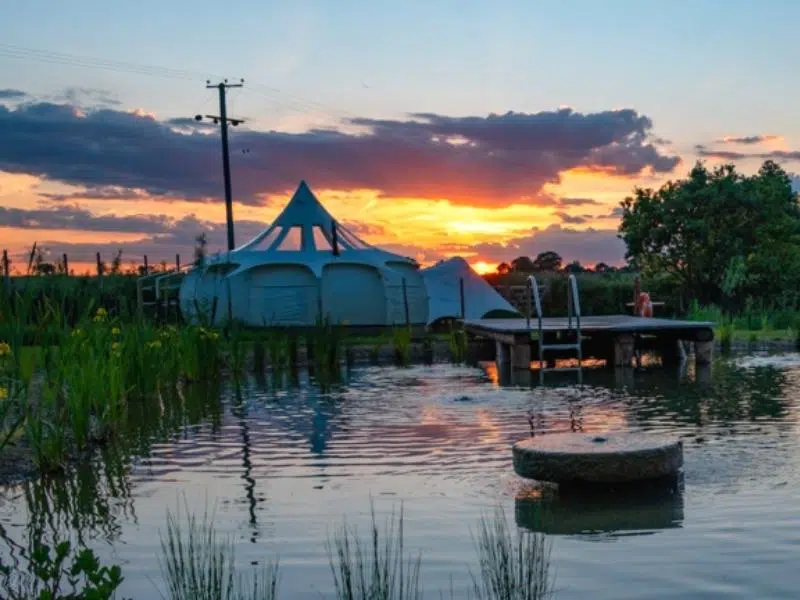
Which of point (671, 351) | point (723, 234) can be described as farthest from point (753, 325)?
point (671, 351)

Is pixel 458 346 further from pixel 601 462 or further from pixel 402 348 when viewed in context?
pixel 601 462

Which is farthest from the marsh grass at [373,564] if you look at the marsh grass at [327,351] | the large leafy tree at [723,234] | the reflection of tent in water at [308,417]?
the large leafy tree at [723,234]

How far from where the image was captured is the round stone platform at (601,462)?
8.09 m

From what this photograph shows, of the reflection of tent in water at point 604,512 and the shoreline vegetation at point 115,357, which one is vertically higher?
the shoreline vegetation at point 115,357

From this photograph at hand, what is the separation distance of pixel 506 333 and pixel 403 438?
9.97 metres

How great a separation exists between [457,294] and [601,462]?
85.7ft

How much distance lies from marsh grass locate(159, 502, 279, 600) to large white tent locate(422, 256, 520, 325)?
26.3 meters

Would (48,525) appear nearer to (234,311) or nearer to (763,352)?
(763,352)

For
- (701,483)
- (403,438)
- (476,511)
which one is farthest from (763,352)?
(476,511)

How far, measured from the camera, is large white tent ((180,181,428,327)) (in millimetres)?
32312

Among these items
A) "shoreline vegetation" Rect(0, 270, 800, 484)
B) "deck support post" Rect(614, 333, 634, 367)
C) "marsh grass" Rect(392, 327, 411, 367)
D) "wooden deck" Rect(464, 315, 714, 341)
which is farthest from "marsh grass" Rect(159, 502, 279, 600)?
"marsh grass" Rect(392, 327, 411, 367)

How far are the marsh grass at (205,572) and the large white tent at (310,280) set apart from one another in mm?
24598

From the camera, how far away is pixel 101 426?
11141mm

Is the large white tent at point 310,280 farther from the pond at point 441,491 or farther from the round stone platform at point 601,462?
the round stone platform at point 601,462
